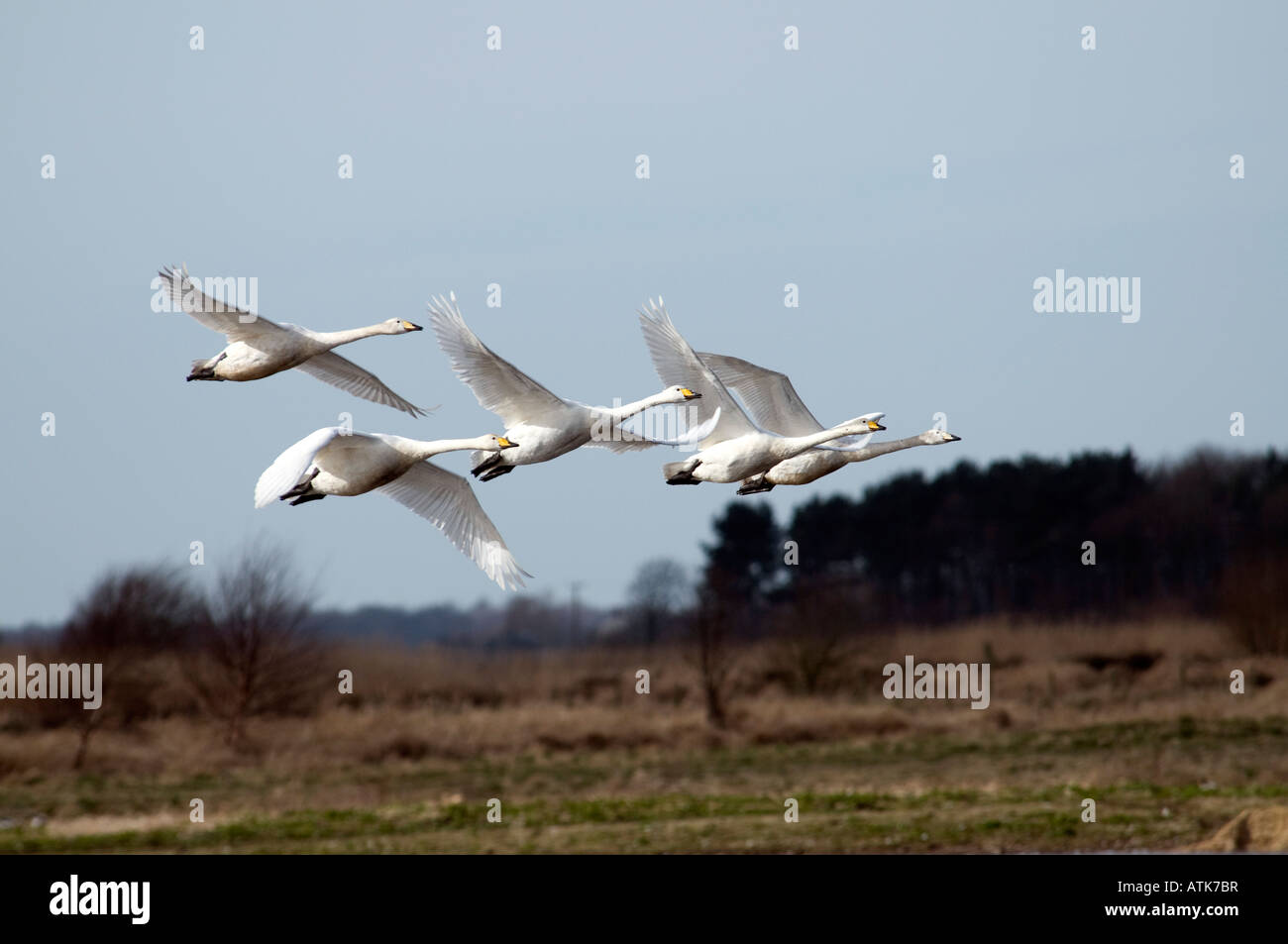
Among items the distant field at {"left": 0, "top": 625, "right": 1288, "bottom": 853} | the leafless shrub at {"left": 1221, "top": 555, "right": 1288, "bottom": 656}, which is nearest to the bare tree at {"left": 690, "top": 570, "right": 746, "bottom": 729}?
the distant field at {"left": 0, "top": 625, "right": 1288, "bottom": 853}

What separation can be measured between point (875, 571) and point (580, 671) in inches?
777

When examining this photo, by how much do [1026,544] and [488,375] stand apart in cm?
6182

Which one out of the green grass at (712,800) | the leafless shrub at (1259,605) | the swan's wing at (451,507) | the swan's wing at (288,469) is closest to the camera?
the swan's wing at (288,469)

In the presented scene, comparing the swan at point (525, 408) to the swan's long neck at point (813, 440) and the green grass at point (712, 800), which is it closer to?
→ the swan's long neck at point (813, 440)

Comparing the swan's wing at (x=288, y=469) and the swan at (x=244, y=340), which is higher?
the swan at (x=244, y=340)


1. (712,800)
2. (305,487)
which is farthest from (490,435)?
(712,800)

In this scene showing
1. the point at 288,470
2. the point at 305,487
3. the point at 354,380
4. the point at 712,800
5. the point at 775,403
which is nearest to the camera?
the point at 288,470

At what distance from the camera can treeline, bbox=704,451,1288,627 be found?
6688cm

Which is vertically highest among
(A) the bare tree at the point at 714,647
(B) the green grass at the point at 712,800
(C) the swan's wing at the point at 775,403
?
(C) the swan's wing at the point at 775,403

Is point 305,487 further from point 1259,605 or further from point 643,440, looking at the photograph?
point 1259,605

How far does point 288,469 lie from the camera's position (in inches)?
444

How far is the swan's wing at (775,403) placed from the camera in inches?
684

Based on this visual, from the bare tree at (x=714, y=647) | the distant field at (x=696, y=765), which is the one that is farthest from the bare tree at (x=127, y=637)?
the bare tree at (x=714, y=647)
